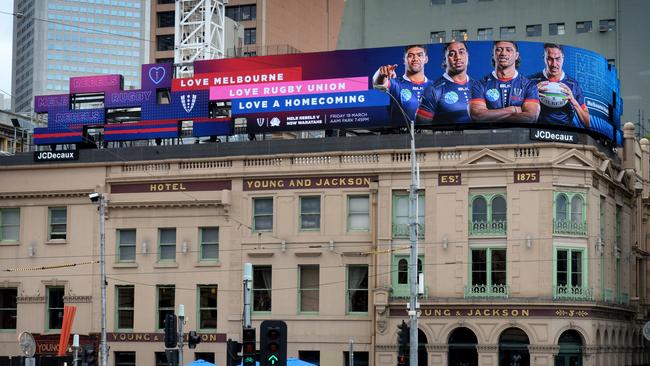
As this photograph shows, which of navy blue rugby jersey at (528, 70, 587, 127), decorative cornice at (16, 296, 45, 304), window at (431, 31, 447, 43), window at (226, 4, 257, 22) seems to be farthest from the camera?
window at (226, 4, 257, 22)

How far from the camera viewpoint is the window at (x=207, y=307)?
224ft

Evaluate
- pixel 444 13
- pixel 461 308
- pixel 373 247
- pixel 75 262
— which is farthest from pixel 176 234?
pixel 444 13

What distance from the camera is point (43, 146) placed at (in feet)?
247

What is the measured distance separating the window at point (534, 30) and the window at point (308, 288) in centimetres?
4448

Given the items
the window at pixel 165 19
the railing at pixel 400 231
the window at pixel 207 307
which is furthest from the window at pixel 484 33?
the window at pixel 165 19

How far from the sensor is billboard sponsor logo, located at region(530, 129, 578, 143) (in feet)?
210

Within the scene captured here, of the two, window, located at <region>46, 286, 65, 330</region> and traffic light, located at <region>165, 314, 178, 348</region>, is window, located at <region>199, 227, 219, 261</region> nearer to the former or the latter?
window, located at <region>46, 286, 65, 330</region>

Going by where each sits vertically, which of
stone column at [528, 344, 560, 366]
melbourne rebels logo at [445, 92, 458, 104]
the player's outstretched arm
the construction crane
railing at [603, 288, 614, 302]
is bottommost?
stone column at [528, 344, 560, 366]

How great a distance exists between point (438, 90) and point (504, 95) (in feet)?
10.8

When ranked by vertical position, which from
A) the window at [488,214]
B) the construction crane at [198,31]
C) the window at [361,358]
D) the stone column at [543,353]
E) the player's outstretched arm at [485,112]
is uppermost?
the construction crane at [198,31]

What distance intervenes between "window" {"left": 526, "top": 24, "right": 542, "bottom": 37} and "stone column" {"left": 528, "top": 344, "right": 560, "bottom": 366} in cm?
4715

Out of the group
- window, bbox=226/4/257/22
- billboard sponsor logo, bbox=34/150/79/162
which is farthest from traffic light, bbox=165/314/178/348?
window, bbox=226/4/257/22

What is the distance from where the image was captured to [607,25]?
10219 cm

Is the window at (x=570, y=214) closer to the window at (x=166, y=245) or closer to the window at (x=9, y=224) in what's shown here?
the window at (x=166, y=245)
